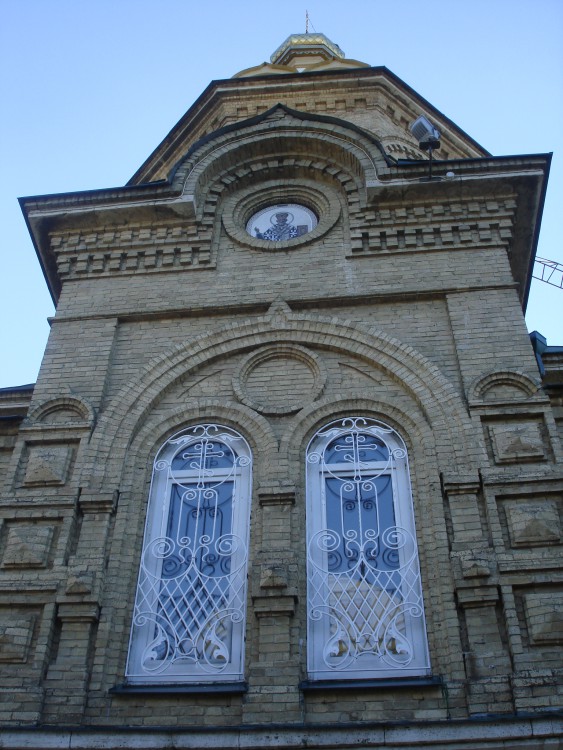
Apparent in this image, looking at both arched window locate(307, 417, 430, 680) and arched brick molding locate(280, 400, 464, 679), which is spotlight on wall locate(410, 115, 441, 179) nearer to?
arched brick molding locate(280, 400, 464, 679)

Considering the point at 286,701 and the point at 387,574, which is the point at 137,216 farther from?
the point at 286,701

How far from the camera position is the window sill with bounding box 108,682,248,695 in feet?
23.1

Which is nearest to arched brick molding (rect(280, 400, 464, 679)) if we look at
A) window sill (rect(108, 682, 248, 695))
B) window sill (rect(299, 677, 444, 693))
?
window sill (rect(299, 677, 444, 693))

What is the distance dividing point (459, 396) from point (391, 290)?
1.69m

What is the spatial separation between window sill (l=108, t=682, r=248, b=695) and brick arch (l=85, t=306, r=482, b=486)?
208 centimetres

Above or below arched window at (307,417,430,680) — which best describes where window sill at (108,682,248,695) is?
below

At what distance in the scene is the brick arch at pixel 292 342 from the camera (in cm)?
852

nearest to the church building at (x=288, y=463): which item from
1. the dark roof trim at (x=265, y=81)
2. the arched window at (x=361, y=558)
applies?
the arched window at (x=361, y=558)

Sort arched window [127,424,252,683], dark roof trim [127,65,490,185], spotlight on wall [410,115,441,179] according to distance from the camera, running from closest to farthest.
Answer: arched window [127,424,252,683] < spotlight on wall [410,115,441,179] < dark roof trim [127,65,490,185]

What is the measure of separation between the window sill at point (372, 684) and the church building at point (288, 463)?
22 mm

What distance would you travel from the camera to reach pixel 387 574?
7.79m

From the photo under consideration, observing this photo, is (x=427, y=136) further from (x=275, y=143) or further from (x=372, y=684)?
(x=372, y=684)

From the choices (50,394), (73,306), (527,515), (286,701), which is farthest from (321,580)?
(73,306)

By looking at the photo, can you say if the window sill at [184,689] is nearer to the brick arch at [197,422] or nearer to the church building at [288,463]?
the church building at [288,463]
